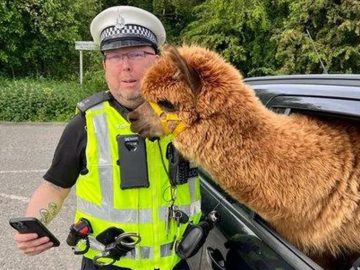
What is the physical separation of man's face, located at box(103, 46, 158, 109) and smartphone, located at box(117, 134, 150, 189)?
20 cm

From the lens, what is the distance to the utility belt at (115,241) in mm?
2010

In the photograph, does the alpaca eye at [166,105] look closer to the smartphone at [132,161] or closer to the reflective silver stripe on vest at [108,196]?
the smartphone at [132,161]

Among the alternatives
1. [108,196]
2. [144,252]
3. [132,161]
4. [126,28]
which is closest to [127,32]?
[126,28]

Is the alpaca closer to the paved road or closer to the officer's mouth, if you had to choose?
the officer's mouth

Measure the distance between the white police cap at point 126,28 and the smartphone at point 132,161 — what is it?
1.36 ft

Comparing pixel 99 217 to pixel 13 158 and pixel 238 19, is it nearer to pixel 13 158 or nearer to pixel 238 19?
pixel 13 158

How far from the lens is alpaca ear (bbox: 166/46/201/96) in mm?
1859

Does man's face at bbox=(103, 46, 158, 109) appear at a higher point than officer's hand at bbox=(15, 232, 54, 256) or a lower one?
higher

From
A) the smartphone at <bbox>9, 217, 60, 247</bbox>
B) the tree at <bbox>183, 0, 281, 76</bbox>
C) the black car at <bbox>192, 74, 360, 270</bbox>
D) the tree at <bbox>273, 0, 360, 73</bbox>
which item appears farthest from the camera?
the tree at <bbox>183, 0, 281, 76</bbox>

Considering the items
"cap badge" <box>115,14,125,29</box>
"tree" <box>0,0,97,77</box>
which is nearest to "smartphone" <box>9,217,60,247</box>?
"cap badge" <box>115,14,125,29</box>

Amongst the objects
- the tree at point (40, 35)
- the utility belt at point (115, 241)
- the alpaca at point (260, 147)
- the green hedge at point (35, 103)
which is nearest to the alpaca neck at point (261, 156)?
the alpaca at point (260, 147)

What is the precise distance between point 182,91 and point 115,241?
26.9 inches

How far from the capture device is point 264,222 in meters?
2.13

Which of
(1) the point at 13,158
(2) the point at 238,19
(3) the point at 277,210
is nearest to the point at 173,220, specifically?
(3) the point at 277,210
